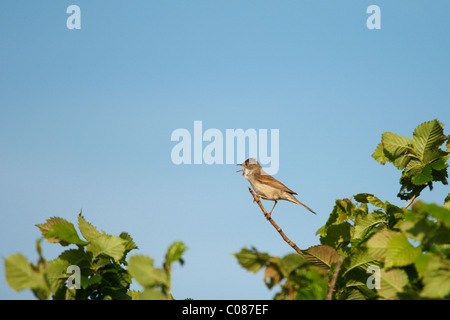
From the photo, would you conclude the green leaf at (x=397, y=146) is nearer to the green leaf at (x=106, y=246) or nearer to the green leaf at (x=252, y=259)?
the green leaf at (x=252, y=259)

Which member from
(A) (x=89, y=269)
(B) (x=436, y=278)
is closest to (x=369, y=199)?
(B) (x=436, y=278)

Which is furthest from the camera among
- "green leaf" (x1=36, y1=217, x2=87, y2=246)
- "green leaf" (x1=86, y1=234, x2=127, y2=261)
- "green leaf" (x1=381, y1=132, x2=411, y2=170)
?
"green leaf" (x1=381, y1=132, x2=411, y2=170)

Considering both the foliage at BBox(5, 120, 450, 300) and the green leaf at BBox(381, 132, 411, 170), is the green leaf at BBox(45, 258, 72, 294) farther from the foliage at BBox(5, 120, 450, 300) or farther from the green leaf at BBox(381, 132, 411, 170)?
the green leaf at BBox(381, 132, 411, 170)

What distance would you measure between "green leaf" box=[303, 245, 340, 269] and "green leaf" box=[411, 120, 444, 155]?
2.10 meters

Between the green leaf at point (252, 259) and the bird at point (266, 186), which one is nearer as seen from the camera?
the green leaf at point (252, 259)

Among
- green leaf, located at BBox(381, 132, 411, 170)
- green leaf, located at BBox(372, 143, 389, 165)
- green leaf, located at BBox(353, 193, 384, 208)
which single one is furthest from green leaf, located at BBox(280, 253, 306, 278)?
green leaf, located at BBox(372, 143, 389, 165)

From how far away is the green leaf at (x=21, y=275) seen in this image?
8.26 ft

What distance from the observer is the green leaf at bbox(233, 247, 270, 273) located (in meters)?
2.74

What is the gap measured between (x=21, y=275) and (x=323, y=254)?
222cm

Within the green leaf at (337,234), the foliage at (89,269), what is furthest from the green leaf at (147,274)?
the green leaf at (337,234)

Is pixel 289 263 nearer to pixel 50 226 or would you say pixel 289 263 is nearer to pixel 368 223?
pixel 50 226

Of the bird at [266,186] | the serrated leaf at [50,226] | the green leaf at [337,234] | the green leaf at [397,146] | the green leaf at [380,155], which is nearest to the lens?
the serrated leaf at [50,226]

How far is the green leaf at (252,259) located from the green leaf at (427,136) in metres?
2.93

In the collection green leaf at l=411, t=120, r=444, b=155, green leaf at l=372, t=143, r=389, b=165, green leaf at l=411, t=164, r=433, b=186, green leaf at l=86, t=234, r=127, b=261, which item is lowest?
green leaf at l=86, t=234, r=127, b=261
